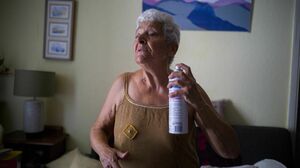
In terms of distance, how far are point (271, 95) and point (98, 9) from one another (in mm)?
1762

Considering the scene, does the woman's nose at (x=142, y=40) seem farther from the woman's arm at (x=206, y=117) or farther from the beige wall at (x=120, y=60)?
the beige wall at (x=120, y=60)

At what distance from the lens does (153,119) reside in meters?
0.86

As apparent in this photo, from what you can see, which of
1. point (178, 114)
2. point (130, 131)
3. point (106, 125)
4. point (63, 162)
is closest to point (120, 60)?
point (63, 162)

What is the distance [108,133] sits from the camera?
1.01 metres

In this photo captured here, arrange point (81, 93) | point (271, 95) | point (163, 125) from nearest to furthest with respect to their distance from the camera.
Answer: point (163, 125) → point (271, 95) → point (81, 93)

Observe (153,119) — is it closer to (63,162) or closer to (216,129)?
(216,129)

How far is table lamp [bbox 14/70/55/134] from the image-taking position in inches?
84.1

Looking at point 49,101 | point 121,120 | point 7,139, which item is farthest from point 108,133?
point 49,101

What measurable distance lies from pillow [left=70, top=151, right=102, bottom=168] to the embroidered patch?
1.33 meters

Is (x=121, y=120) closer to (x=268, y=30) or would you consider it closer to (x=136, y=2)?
(x=136, y=2)

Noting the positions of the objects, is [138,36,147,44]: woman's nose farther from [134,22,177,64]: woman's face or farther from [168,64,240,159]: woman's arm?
[168,64,240,159]: woman's arm

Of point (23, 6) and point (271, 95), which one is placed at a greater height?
point (23, 6)

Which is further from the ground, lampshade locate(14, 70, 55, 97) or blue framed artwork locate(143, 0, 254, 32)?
blue framed artwork locate(143, 0, 254, 32)

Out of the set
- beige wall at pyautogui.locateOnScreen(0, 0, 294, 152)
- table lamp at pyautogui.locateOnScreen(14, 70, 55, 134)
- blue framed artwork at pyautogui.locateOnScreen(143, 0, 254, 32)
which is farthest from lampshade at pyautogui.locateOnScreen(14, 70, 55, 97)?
blue framed artwork at pyautogui.locateOnScreen(143, 0, 254, 32)
